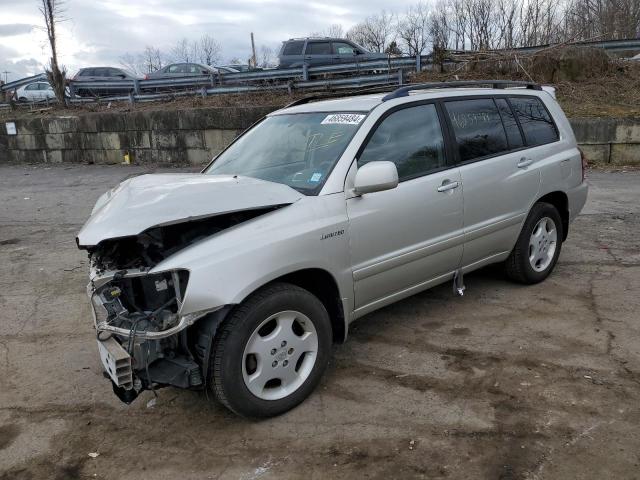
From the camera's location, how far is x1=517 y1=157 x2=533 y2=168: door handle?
15.0 ft

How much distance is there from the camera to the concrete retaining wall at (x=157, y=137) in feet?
36.1

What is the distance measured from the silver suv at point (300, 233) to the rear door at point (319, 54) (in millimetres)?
13037

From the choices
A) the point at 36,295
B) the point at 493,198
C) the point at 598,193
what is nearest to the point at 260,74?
the point at 598,193

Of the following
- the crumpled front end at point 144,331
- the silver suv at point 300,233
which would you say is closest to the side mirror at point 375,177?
the silver suv at point 300,233

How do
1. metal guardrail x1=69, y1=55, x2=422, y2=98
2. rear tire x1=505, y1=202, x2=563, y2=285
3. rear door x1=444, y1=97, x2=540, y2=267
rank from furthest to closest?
1. metal guardrail x1=69, y1=55, x2=422, y2=98
2. rear tire x1=505, y1=202, x2=563, y2=285
3. rear door x1=444, y1=97, x2=540, y2=267

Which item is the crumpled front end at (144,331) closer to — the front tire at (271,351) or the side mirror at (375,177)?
the front tire at (271,351)

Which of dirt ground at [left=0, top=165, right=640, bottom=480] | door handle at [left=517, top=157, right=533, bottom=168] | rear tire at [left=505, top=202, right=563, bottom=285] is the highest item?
door handle at [left=517, top=157, right=533, bottom=168]

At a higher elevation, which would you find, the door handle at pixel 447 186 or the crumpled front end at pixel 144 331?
the door handle at pixel 447 186

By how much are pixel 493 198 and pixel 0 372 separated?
388 cm

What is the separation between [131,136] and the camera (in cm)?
1477

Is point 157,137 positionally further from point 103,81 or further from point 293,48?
point 103,81

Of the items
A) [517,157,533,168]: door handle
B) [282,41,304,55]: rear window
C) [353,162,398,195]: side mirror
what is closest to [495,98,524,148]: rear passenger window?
[517,157,533,168]: door handle

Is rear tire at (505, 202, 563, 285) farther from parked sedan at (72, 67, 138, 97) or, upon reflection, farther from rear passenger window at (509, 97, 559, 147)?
parked sedan at (72, 67, 138, 97)

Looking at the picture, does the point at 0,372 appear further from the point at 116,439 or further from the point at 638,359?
the point at 638,359
